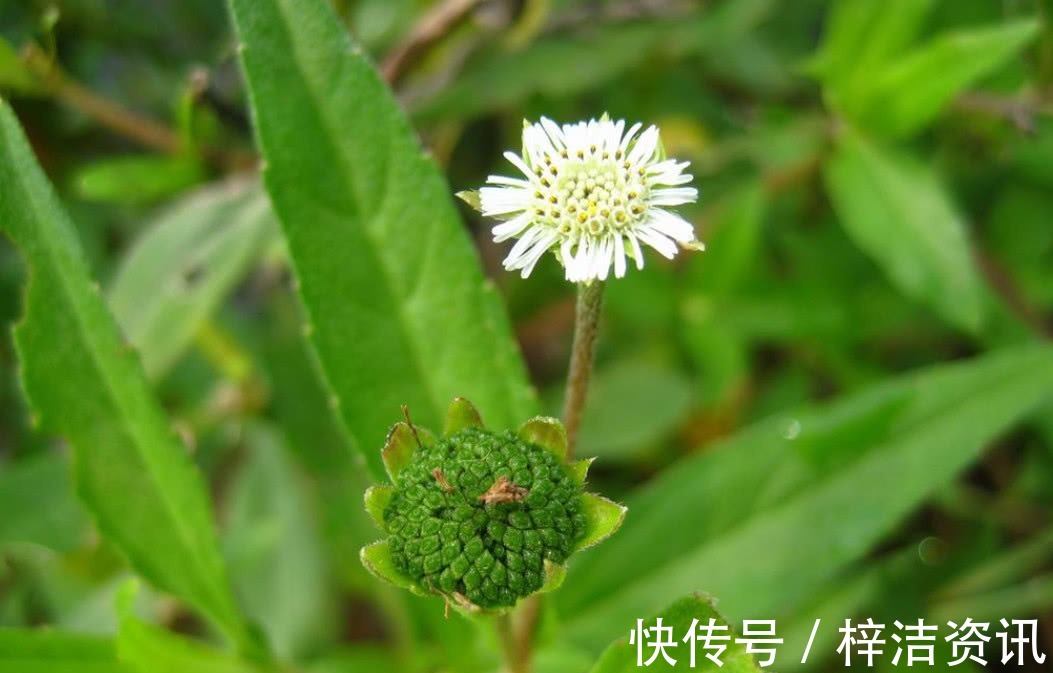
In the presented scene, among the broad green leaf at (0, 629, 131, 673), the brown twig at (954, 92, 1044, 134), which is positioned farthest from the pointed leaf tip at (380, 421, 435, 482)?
the brown twig at (954, 92, 1044, 134)

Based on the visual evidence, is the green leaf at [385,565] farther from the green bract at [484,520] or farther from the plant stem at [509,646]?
the plant stem at [509,646]

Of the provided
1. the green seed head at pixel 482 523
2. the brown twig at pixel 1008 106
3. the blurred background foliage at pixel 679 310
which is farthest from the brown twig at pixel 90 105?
the brown twig at pixel 1008 106

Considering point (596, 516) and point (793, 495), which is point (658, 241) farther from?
point (793, 495)

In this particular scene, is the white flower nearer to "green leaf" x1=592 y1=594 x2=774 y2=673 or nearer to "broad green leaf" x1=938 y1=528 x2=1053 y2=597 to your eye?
"green leaf" x1=592 y1=594 x2=774 y2=673

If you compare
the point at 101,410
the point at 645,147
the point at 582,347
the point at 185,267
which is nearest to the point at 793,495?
the point at 582,347

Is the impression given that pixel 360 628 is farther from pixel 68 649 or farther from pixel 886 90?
pixel 886 90
